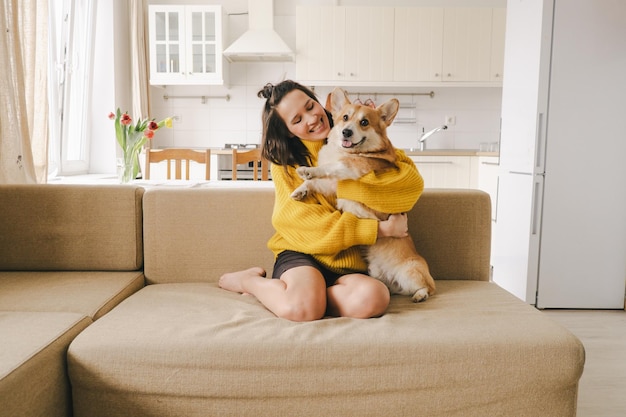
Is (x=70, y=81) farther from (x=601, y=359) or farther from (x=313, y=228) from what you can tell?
(x=601, y=359)

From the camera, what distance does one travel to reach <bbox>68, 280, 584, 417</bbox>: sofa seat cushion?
1074 mm

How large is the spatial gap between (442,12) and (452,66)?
1.63ft

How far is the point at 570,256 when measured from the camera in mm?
2617

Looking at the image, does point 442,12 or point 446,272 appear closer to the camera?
point 446,272

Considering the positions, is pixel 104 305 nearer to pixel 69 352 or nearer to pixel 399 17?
pixel 69 352

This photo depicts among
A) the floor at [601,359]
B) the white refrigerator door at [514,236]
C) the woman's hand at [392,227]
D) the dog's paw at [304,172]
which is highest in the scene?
the dog's paw at [304,172]

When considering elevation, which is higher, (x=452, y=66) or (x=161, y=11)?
(x=161, y=11)

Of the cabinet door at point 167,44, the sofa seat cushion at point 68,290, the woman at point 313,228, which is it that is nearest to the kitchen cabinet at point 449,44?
the cabinet door at point 167,44

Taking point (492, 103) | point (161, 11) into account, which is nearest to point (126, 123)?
point (161, 11)

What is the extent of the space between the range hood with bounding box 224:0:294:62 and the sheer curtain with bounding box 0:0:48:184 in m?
2.05

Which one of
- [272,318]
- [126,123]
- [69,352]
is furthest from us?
[126,123]

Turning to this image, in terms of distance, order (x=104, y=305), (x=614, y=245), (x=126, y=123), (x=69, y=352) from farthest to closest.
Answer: (x=614, y=245) < (x=126, y=123) < (x=104, y=305) < (x=69, y=352)

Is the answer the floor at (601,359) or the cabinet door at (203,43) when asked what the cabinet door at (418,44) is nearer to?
the cabinet door at (203,43)

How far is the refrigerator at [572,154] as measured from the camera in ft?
8.25
